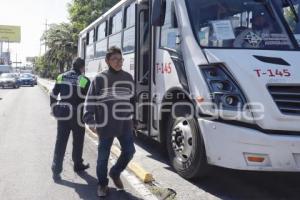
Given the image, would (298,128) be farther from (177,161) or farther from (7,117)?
(7,117)

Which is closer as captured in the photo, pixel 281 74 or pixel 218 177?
pixel 281 74

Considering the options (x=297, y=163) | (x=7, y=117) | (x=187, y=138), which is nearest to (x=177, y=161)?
(x=187, y=138)

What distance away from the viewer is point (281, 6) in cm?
640

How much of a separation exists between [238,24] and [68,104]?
2.57m

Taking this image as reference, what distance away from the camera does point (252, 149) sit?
18.0 feet

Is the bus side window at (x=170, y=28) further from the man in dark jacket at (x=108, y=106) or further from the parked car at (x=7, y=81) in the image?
the parked car at (x=7, y=81)

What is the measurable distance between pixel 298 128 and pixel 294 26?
149 cm

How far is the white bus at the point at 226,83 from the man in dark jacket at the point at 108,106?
3.05 ft

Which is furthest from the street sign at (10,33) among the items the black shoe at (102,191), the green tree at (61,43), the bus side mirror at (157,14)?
the black shoe at (102,191)

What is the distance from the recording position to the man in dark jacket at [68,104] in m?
6.88

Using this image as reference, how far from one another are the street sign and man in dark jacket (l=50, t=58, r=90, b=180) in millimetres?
87949

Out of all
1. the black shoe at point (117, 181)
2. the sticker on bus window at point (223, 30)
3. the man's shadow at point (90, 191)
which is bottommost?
the man's shadow at point (90, 191)

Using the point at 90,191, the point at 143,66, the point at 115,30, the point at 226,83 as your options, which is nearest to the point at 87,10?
the point at 115,30

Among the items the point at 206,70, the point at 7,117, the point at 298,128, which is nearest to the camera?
the point at 298,128
